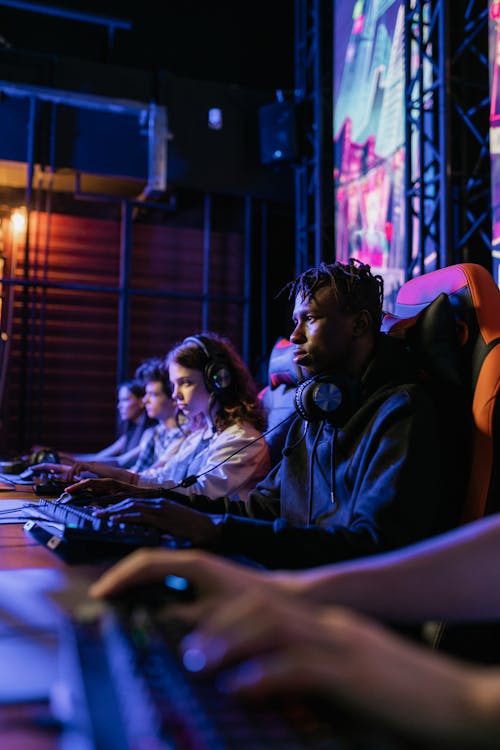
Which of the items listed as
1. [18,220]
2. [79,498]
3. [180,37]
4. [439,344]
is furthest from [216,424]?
[180,37]

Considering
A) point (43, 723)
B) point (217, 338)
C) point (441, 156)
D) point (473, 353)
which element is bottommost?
point (43, 723)

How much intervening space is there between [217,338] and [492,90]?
1970 mm

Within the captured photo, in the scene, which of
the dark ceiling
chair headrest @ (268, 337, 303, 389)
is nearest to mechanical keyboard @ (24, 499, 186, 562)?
chair headrest @ (268, 337, 303, 389)

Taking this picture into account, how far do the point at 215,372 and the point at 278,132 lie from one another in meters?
3.60

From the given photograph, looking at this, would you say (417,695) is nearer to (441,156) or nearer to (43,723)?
(43,723)

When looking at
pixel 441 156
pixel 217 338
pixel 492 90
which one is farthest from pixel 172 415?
pixel 492 90

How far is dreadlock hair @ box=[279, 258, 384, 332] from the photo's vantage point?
1551 millimetres

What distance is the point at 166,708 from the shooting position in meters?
0.40

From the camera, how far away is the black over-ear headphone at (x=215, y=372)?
92.4 inches

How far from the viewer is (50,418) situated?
5.71m

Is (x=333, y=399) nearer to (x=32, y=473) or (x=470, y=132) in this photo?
(x=32, y=473)

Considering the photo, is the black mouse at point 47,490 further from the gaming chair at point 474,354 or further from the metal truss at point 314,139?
the metal truss at point 314,139

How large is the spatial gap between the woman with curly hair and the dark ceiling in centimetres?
379

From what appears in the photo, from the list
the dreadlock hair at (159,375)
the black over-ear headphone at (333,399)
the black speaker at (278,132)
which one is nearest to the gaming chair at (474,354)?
the black over-ear headphone at (333,399)
